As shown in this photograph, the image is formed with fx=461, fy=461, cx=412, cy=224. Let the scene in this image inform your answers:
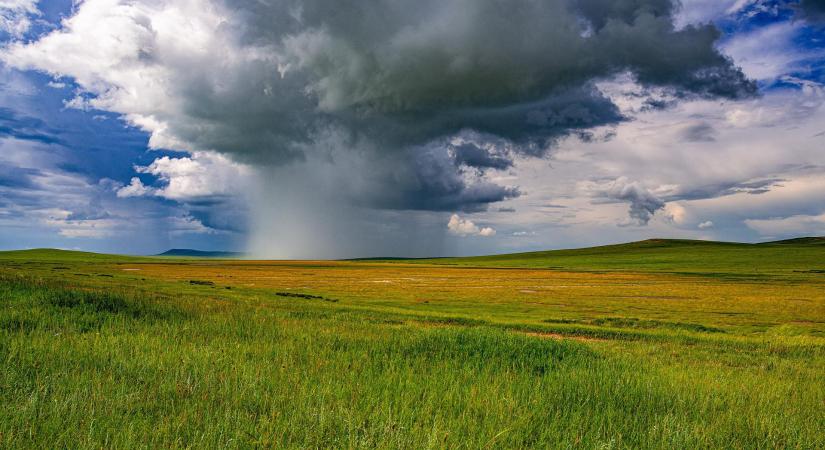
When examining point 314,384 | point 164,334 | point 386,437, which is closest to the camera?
point 386,437

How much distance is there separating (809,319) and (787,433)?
3788 cm

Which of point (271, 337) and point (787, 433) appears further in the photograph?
point (271, 337)

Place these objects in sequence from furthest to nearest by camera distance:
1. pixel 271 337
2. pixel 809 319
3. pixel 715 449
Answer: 1. pixel 809 319
2. pixel 271 337
3. pixel 715 449

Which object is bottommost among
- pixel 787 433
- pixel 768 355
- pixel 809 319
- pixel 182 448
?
pixel 809 319

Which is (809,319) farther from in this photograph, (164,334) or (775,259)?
(775,259)

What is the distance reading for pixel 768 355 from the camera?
50.6ft

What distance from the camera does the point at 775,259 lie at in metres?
142

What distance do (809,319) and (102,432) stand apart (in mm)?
44657

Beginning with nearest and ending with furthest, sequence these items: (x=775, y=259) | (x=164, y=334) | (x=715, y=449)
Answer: (x=715, y=449) < (x=164, y=334) < (x=775, y=259)

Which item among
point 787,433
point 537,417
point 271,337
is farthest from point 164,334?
point 787,433

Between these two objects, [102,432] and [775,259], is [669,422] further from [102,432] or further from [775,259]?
[775,259]

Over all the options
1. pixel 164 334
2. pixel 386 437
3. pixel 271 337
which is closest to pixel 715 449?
pixel 386 437

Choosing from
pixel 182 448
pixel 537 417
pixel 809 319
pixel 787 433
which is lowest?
pixel 809 319

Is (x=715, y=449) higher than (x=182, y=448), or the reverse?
(x=182, y=448)
